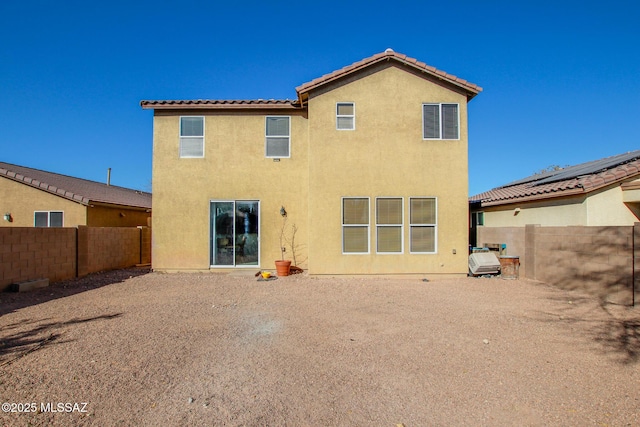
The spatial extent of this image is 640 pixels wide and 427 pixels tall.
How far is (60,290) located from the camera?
30.6 feet

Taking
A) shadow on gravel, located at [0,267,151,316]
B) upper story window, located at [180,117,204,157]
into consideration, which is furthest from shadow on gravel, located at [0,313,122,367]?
upper story window, located at [180,117,204,157]

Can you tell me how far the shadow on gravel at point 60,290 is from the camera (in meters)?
7.71

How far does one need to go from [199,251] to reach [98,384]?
8546 mm

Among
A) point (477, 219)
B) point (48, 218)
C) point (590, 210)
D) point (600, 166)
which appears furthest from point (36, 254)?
→ point (600, 166)

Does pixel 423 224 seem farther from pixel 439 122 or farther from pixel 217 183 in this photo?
pixel 217 183

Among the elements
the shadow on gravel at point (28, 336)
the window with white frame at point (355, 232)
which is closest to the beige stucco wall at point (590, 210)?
the window with white frame at point (355, 232)

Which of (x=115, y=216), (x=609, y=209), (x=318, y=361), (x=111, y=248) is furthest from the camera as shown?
(x=115, y=216)

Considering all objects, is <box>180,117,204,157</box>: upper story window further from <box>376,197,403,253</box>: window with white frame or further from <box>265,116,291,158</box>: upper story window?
<box>376,197,403,253</box>: window with white frame

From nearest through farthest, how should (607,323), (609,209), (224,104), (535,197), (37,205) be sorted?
(607,323)
(609,209)
(535,197)
(224,104)
(37,205)

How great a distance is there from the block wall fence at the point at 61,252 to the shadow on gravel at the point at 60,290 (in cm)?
39

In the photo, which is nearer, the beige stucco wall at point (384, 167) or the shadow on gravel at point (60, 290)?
the shadow on gravel at point (60, 290)

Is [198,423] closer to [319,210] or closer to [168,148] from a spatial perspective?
[319,210]

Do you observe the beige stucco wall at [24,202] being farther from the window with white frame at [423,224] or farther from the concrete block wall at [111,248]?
the window with white frame at [423,224]

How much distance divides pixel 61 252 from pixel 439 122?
500 inches
